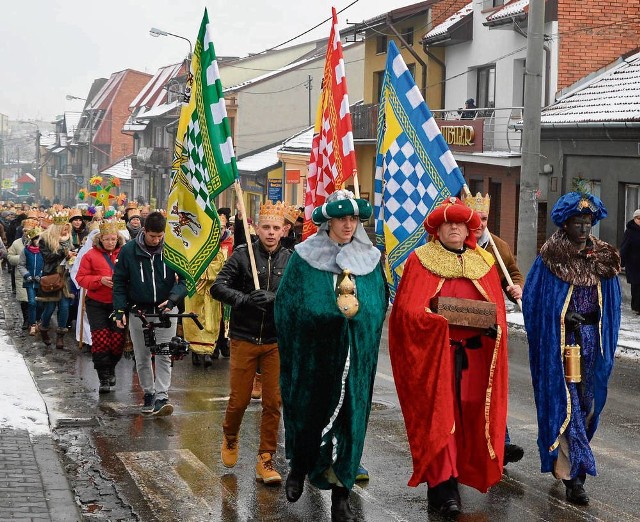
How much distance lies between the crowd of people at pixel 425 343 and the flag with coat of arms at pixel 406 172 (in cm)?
132

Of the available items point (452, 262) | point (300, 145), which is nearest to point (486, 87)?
point (300, 145)

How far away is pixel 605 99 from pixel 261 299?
1811 cm

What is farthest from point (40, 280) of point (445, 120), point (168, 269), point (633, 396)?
point (445, 120)

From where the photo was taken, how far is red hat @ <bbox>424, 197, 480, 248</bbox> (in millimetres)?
7246

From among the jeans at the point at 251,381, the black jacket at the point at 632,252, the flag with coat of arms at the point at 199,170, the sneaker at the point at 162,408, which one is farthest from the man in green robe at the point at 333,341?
the black jacket at the point at 632,252

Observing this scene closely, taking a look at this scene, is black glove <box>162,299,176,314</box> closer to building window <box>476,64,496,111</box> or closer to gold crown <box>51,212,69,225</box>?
Result: gold crown <box>51,212,69,225</box>

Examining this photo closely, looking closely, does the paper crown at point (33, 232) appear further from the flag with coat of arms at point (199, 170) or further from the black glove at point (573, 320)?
the black glove at point (573, 320)

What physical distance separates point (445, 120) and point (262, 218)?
937 inches

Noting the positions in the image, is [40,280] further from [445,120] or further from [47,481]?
[445,120]

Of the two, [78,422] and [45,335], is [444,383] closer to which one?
[78,422]

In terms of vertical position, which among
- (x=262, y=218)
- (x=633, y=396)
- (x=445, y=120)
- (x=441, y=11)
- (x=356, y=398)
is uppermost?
(x=441, y=11)

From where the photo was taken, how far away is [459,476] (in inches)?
286

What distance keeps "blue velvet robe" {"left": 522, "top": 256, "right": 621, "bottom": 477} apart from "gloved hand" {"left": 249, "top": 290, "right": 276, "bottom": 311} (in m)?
1.75

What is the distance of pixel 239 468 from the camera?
323 inches
